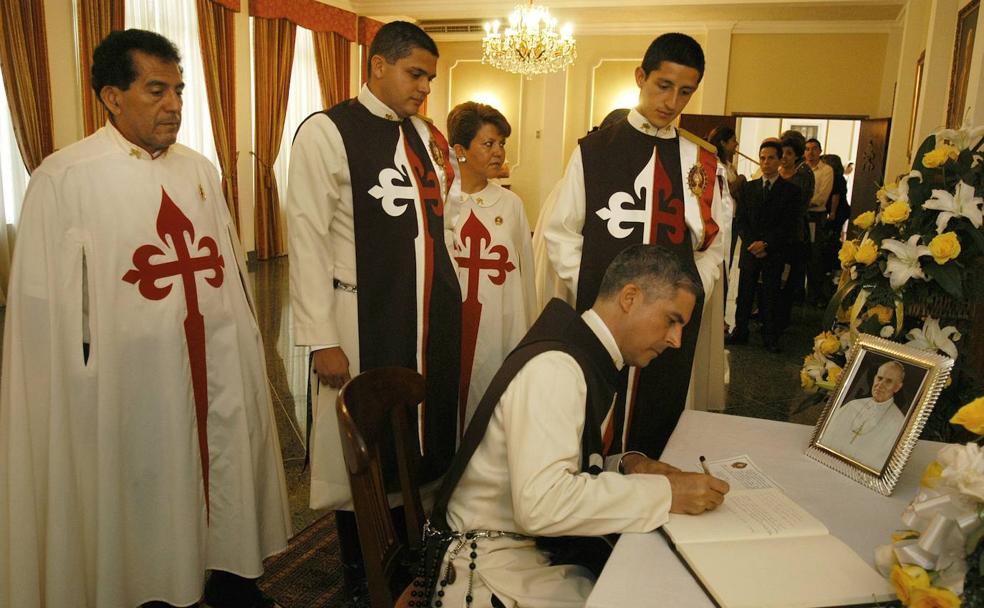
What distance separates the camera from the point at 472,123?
8.66 ft

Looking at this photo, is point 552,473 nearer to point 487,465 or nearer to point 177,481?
point 487,465

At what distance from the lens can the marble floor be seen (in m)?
3.15

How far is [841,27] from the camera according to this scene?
358 inches

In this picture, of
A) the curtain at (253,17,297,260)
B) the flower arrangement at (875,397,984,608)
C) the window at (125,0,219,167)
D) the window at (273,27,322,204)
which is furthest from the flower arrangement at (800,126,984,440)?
the window at (273,27,322,204)

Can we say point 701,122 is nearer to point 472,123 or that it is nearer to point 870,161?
point 870,161

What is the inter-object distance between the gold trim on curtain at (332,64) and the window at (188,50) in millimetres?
1967

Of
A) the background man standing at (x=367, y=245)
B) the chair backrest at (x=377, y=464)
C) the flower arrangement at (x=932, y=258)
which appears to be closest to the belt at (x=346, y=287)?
the background man standing at (x=367, y=245)

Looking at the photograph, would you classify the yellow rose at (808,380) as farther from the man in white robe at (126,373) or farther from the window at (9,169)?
the window at (9,169)

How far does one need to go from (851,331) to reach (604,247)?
82 centimetres

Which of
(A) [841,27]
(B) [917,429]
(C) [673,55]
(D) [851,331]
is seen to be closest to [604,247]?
(C) [673,55]

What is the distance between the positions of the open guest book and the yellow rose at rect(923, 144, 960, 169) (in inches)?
35.7

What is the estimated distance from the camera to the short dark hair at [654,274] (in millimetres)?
1361

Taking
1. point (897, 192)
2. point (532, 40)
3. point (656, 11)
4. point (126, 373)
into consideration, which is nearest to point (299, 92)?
point (532, 40)

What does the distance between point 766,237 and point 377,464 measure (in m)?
4.99
